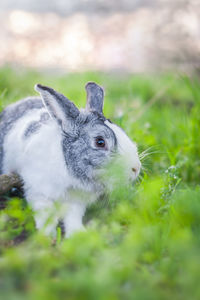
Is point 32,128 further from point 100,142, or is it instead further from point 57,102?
point 100,142

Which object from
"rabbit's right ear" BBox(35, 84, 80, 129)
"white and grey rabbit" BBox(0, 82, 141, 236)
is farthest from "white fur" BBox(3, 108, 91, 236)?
"rabbit's right ear" BBox(35, 84, 80, 129)

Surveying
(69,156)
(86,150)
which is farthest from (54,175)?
(86,150)

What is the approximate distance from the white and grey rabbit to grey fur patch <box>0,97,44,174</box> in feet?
1.59

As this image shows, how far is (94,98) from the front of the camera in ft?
9.43

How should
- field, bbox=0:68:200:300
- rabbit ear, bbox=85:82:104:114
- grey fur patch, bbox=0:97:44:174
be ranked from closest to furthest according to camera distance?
field, bbox=0:68:200:300 < rabbit ear, bbox=85:82:104:114 < grey fur patch, bbox=0:97:44:174

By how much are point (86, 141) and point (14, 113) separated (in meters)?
1.03

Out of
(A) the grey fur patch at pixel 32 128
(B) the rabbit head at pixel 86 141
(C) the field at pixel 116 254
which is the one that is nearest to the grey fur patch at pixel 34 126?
(A) the grey fur patch at pixel 32 128

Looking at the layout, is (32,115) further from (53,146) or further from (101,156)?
(101,156)

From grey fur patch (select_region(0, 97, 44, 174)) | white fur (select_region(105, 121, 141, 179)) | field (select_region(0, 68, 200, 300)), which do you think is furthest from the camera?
grey fur patch (select_region(0, 97, 44, 174))

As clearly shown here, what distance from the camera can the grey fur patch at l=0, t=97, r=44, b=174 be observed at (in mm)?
3221

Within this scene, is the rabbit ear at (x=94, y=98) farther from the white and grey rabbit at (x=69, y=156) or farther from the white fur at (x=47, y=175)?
the white fur at (x=47, y=175)

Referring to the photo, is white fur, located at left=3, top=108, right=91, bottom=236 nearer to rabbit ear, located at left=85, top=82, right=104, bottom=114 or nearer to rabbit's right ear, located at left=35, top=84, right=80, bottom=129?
rabbit's right ear, located at left=35, top=84, right=80, bottom=129

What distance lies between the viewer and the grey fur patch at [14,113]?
3221mm

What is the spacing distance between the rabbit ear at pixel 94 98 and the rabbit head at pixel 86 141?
16 centimetres
